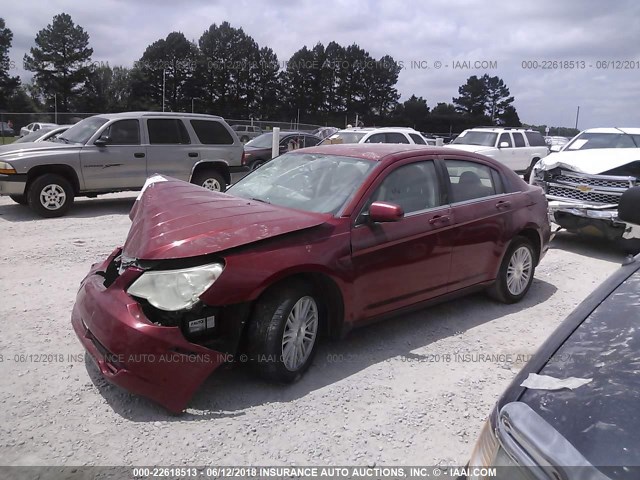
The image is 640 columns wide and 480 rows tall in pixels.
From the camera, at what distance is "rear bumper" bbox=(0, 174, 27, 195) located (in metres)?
8.41

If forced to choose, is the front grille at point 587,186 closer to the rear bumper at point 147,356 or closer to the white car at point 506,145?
the rear bumper at point 147,356

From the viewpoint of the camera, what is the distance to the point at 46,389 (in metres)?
3.35

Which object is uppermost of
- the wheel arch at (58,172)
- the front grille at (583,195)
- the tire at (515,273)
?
the wheel arch at (58,172)

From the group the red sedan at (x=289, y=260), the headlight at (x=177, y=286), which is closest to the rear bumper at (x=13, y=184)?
the red sedan at (x=289, y=260)

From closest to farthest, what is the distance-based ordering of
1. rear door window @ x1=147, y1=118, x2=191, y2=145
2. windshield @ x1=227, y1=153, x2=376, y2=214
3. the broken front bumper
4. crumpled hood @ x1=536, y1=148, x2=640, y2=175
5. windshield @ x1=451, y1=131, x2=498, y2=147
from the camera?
1. windshield @ x1=227, y1=153, x2=376, y2=214
2. the broken front bumper
3. crumpled hood @ x1=536, y1=148, x2=640, y2=175
4. rear door window @ x1=147, y1=118, x2=191, y2=145
5. windshield @ x1=451, y1=131, x2=498, y2=147

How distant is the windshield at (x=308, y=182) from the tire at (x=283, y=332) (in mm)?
765

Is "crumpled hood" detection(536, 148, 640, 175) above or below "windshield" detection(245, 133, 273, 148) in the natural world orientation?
below

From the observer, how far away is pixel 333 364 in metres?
3.85

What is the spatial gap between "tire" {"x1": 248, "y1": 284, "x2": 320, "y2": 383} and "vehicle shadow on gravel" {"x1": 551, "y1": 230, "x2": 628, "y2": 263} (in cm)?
584

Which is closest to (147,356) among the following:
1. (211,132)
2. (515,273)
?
(515,273)

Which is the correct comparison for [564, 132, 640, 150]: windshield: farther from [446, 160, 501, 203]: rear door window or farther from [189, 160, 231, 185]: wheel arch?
[189, 160, 231, 185]: wheel arch

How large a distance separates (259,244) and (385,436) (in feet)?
4.54

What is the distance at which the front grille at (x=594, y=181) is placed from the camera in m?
7.39

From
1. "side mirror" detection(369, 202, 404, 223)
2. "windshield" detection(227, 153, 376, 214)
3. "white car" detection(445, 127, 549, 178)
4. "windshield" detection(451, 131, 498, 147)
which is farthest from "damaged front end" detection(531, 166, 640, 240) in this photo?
"windshield" detection(451, 131, 498, 147)
